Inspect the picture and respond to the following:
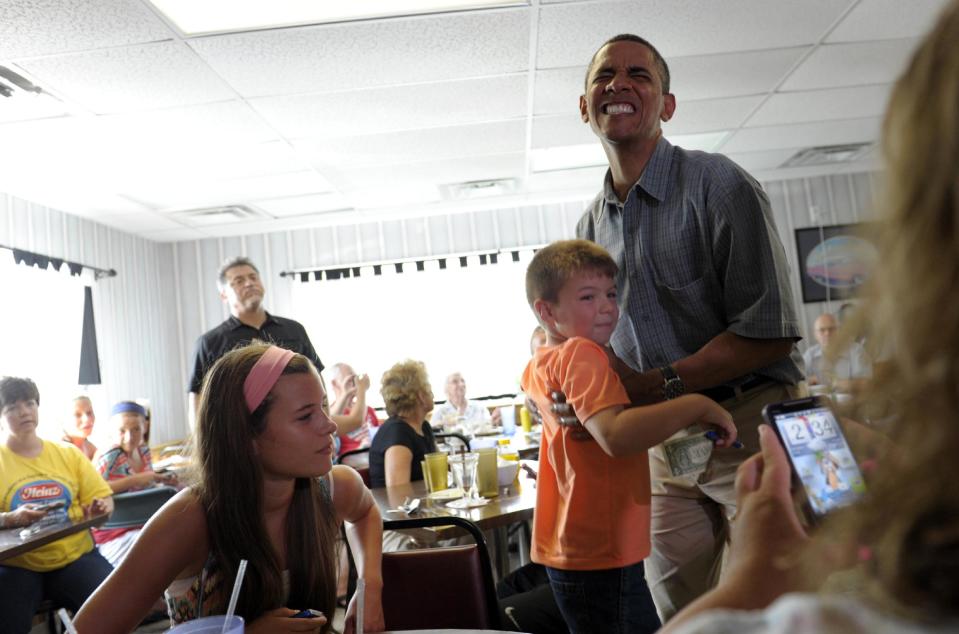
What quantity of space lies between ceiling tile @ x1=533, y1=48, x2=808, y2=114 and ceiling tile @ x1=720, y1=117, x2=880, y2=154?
1.02 m

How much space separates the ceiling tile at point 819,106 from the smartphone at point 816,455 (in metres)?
4.54

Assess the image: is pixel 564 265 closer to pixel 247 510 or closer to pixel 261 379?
pixel 261 379

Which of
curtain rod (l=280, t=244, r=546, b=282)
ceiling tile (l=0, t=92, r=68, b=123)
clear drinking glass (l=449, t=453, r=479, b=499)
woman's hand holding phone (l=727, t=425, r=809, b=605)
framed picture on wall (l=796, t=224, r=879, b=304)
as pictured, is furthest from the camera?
curtain rod (l=280, t=244, r=546, b=282)

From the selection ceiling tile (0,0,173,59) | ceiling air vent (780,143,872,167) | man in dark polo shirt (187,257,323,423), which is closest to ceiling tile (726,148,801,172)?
ceiling air vent (780,143,872,167)

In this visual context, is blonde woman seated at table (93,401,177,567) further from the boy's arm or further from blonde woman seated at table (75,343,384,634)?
the boy's arm

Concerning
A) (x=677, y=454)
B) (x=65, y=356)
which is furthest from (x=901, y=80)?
(x=65, y=356)

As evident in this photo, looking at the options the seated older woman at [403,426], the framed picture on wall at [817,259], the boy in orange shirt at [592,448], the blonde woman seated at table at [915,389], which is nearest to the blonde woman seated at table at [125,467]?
the seated older woman at [403,426]

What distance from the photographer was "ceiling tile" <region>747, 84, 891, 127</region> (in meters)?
4.95

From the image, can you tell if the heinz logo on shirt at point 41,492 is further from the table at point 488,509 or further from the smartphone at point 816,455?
the smartphone at point 816,455

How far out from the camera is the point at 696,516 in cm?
166

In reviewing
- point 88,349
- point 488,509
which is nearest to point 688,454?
point 488,509

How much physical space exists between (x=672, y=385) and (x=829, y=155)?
5.94m

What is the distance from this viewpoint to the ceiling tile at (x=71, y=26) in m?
2.99

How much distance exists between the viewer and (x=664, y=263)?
170 cm
